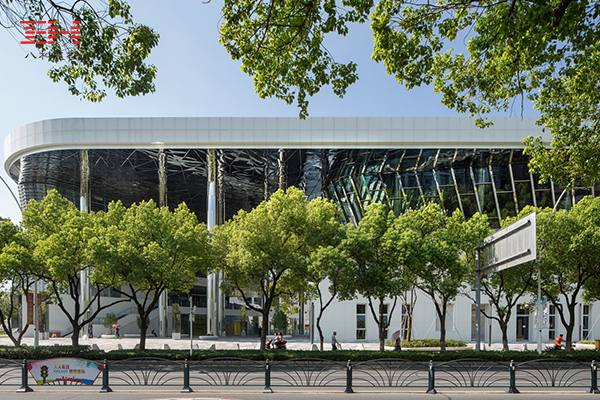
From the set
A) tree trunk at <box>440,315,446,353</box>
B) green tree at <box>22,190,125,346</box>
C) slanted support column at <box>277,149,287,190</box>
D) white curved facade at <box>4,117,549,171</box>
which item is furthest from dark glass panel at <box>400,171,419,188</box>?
green tree at <box>22,190,125,346</box>

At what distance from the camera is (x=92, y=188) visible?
4494 centimetres

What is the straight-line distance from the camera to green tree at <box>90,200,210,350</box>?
2178cm

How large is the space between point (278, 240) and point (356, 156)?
738 inches

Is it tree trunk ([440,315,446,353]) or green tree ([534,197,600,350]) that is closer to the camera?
green tree ([534,197,600,350])

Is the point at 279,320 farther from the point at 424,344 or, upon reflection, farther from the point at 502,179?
the point at 502,179

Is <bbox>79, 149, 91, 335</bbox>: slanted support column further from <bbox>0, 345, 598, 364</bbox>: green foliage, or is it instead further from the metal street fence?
the metal street fence

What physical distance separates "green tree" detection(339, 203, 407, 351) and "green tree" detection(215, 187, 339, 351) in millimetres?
1601

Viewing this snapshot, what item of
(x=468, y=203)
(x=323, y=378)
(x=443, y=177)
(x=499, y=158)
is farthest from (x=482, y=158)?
(x=323, y=378)

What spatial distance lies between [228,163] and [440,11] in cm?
3307

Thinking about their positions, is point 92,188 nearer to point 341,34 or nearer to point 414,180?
point 414,180

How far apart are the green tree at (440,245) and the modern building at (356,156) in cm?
1295

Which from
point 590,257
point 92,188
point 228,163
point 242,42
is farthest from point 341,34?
point 92,188

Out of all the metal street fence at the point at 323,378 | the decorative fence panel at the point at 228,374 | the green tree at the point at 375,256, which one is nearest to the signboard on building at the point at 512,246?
the metal street fence at the point at 323,378

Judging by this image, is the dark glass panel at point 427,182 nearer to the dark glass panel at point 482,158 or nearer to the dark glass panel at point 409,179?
the dark glass panel at point 409,179
